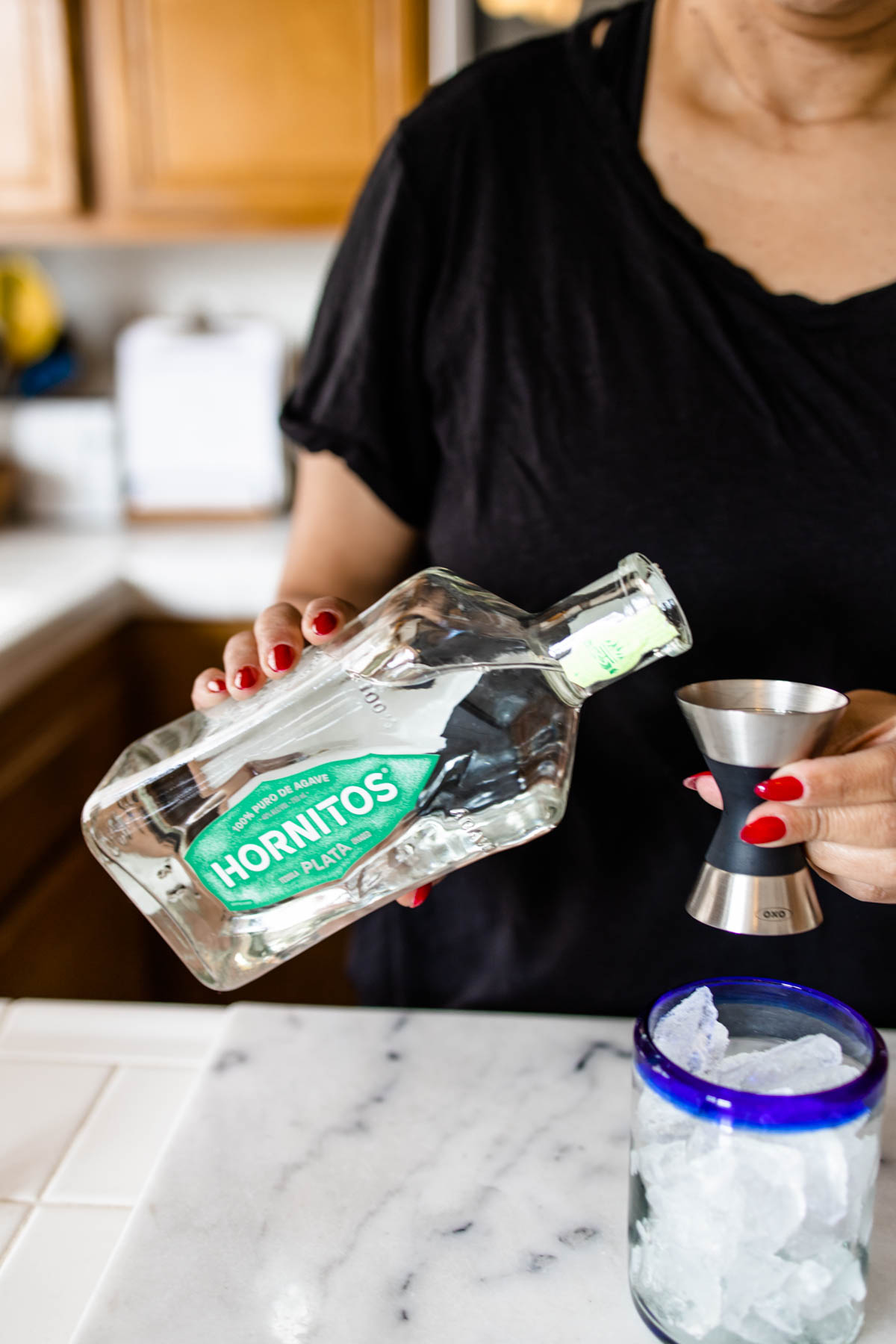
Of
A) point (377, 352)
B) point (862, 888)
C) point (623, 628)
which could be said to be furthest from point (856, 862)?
point (377, 352)

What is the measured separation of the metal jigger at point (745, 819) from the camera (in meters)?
0.50

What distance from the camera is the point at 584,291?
0.82 meters

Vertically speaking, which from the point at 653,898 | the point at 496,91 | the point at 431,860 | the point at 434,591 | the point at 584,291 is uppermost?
the point at 496,91

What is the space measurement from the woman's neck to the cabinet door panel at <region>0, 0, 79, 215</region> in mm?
1318

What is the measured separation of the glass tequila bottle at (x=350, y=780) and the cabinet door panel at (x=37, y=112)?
5.12 ft

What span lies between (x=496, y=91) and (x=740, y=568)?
1.26ft

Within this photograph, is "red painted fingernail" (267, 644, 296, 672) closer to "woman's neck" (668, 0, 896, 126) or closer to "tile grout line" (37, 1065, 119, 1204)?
"tile grout line" (37, 1065, 119, 1204)

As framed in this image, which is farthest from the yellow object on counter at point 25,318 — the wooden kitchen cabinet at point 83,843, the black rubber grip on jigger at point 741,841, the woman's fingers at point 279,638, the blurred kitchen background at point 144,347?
the black rubber grip on jigger at point 741,841

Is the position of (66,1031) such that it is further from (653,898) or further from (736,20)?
(736,20)

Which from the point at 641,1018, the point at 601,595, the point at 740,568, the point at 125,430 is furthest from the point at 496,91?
the point at 125,430

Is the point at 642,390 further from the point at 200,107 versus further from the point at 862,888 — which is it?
the point at 200,107

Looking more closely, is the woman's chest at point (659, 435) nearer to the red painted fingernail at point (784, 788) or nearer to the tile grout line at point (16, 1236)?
the red painted fingernail at point (784, 788)

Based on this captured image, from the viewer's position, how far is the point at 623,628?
0.51 meters

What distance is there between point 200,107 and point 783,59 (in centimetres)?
130
